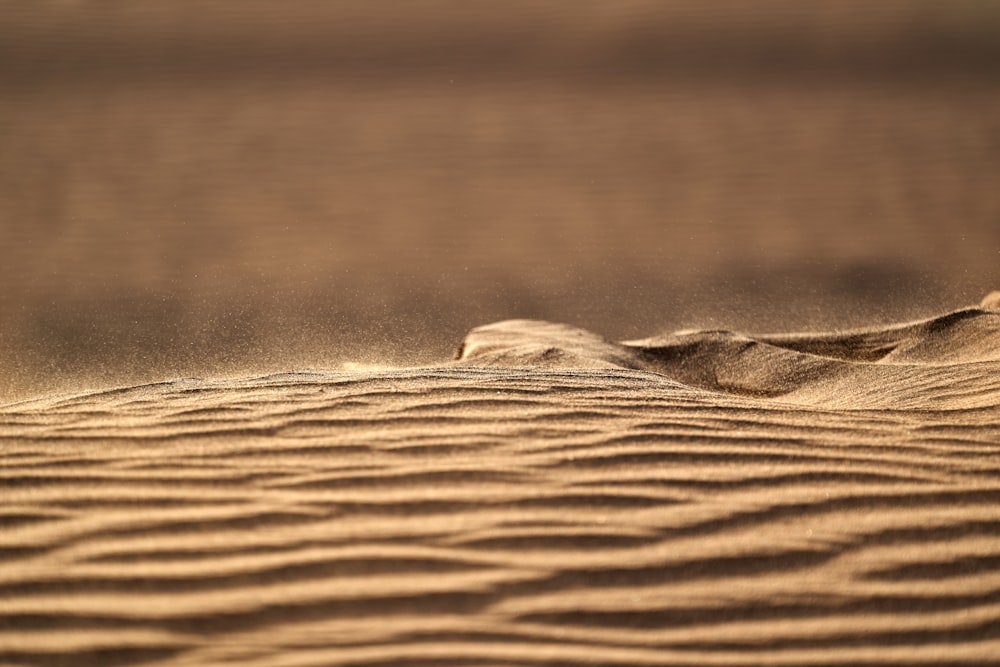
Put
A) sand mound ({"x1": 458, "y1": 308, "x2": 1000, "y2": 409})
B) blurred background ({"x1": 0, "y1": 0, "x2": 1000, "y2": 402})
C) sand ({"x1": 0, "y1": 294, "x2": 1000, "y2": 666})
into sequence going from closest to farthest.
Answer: sand ({"x1": 0, "y1": 294, "x2": 1000, "y2": 666}), sand mound ({"x1": 458, "y1": 308, "x2": 1000, "y2": 409}), blurred background ({"x1": 0, "y1": 0, "x2": 1000, "y2": 402})

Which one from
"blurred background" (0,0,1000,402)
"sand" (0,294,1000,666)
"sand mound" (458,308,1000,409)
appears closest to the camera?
"sand" (0,294,1000,666)

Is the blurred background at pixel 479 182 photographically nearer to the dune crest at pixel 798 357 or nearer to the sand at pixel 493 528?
the dune crest at pixel 798 357

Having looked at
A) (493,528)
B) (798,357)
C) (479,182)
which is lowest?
(493,528)

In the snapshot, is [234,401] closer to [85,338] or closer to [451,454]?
[451,454]

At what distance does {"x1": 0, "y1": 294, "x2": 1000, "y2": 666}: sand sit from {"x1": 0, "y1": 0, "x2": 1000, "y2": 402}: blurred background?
306 centimetres

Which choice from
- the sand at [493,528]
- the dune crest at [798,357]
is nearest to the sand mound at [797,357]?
the dune crest at [798,357]

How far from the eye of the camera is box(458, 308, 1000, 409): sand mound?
3.30 metres

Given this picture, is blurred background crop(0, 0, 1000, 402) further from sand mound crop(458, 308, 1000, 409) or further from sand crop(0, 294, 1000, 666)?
sand crop(0, 294, 1000, 666)

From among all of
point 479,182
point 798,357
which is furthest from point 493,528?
point 479,182

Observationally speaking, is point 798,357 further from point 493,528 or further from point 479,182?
point 479,182

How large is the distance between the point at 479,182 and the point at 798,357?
19.1 feet

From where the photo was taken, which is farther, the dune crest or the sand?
the dune crest

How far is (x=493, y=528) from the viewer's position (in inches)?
77.1

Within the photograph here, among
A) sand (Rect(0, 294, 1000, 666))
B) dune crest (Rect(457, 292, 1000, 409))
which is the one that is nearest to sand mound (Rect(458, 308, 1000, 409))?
dune crest (Rect(457, 292, 1000, 409))
